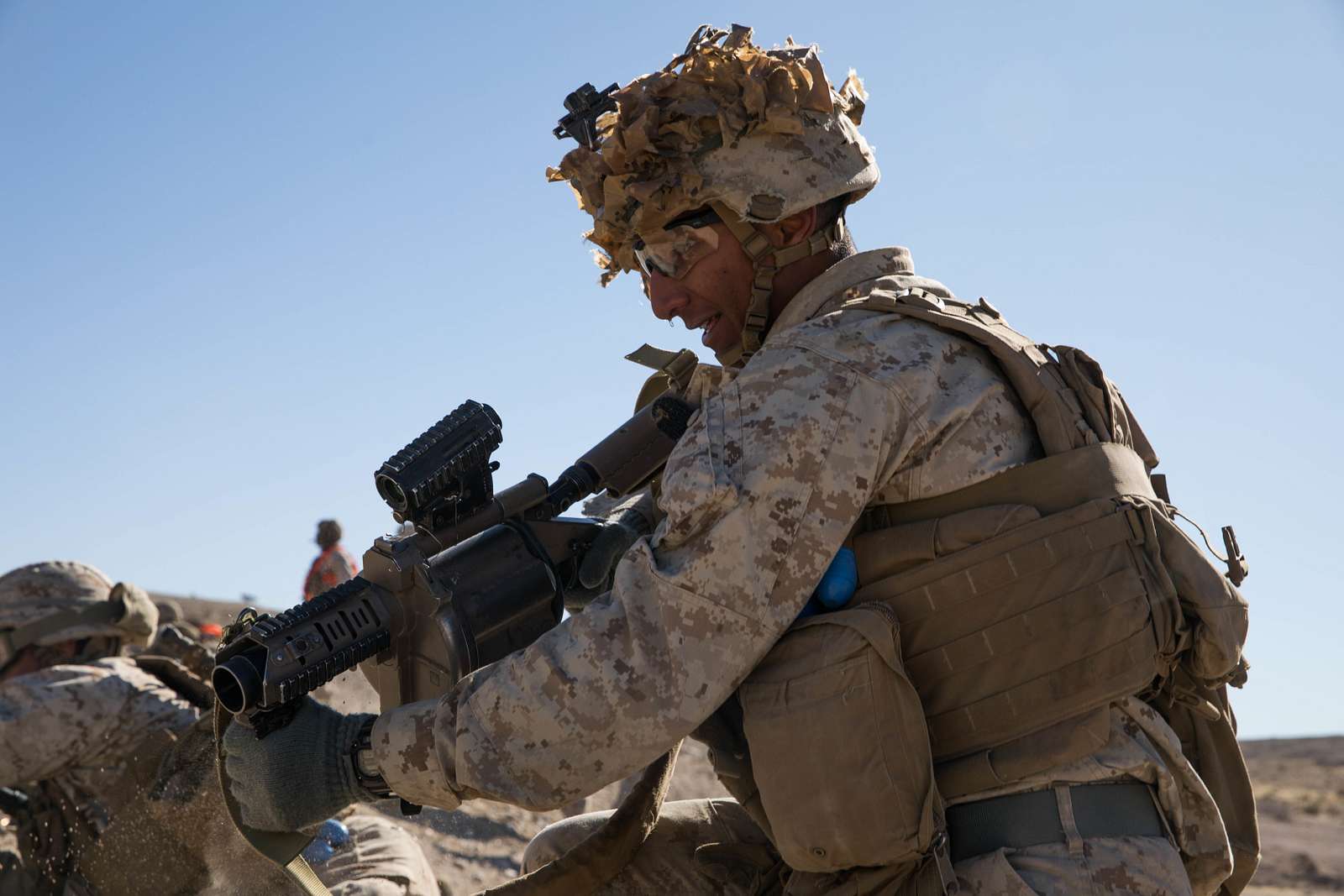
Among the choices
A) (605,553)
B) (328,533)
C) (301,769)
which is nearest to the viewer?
(301,769)

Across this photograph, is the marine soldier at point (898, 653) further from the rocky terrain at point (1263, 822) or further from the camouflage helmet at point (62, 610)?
the camouflage helmet at point (62, 610)

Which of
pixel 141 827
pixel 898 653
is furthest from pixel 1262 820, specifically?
pixel 898 653

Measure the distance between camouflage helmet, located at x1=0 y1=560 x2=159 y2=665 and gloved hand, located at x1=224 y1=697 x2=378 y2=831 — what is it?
4.67 metres

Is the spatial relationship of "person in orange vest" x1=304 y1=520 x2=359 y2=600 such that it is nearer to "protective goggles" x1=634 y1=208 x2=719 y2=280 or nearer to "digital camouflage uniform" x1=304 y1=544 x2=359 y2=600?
"digital camouflage uniform" x1=304 y1=544 x2=359 y2=600

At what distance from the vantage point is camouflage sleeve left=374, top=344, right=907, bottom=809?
9.35ft

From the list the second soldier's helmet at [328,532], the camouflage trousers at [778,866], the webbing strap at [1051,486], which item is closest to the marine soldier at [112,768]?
the camouflage trousers at [778,866]

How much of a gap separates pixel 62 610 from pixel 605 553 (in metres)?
4.81

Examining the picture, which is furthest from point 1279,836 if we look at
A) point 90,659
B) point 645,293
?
point 645,293

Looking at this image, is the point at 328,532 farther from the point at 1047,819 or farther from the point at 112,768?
the point at 1047,819

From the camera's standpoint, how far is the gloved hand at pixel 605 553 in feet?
12.6

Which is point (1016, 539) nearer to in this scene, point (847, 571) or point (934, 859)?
point (847, 571)

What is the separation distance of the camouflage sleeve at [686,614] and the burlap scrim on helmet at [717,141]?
0.73 metres

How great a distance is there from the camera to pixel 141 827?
18.4ft

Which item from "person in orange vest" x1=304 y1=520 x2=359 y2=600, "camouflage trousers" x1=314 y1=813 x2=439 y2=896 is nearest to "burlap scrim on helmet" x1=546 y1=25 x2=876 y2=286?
"camouflage trousers" x1=314 y1=813 x2=439 y2=896
